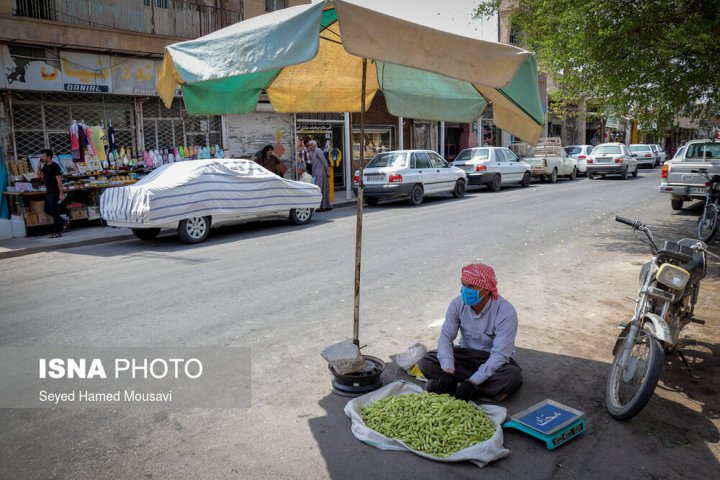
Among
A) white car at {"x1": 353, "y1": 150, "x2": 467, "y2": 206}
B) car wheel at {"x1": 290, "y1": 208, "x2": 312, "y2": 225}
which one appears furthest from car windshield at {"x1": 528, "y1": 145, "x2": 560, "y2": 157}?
car wheel at {"x1": 290, "y1": 208, "x2": 312, "y2": 225}

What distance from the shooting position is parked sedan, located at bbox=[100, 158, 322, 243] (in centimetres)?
1085

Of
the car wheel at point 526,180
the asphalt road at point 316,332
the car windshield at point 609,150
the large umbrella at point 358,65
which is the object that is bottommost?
the asphalt road at point 316,332

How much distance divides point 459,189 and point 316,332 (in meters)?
15.3

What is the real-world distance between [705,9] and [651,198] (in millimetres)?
10713

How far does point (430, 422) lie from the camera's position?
3604 millimetres

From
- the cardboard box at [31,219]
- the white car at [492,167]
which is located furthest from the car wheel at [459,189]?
the cardboard box at [31,219]

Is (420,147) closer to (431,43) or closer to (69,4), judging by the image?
(69,4)

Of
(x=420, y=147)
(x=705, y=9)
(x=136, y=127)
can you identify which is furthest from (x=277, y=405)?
(x=420, y=147)

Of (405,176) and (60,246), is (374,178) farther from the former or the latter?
(60,246)

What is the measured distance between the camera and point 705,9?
29.6 feet

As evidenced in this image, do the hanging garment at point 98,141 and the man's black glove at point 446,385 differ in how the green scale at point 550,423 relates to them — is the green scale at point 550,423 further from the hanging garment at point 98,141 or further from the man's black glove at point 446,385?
the hanging garment at point 98,141

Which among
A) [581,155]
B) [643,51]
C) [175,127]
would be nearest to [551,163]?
[581,155]

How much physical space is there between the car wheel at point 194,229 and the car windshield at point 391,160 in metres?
7.36

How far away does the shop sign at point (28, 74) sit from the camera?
43.4 ft
